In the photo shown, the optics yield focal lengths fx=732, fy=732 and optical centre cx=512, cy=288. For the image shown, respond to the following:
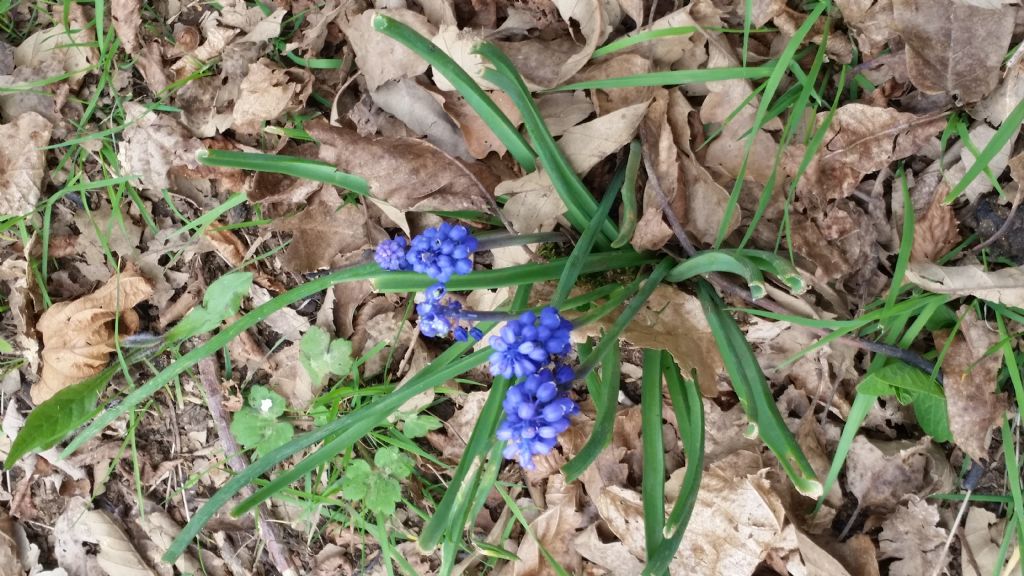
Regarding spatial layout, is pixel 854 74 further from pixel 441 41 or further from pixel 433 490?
pixel 433 490

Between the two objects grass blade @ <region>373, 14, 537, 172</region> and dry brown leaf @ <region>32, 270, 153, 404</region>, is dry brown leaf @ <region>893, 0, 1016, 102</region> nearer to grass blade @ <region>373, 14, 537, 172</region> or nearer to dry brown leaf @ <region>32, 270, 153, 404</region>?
grass blade @ <region>373, 14, 537, 172</region>

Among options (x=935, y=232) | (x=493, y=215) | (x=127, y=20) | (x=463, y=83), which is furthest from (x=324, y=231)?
(x=935, y=232)

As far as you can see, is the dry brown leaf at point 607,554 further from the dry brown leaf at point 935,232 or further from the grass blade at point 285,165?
the grass blade at point 285,165

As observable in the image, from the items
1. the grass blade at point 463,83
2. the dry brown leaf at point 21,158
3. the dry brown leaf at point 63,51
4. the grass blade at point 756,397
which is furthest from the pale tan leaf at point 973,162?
the dry brown leaf at point 21,158

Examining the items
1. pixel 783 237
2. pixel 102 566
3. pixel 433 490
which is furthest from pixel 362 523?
pixel 783 237

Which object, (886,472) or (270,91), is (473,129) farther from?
(886,472)
